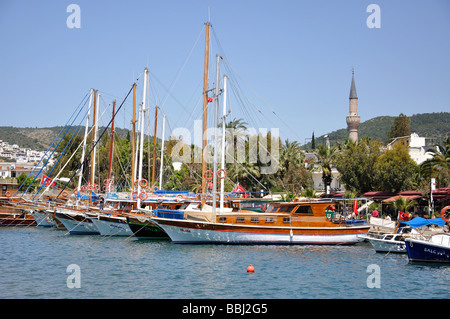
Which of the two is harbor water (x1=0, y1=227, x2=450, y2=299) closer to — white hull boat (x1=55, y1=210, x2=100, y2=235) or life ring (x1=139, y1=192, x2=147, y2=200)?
life ring (x1=139, y1=192, x2=147, y2=200)

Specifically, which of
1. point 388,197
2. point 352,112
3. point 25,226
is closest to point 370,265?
point 388,197

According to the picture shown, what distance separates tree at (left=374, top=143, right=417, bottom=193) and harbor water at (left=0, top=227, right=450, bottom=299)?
17083 millimetres

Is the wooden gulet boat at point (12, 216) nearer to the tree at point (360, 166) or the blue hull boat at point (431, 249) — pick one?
the tree at point (360, 166)

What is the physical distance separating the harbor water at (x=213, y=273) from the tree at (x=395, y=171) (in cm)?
1708

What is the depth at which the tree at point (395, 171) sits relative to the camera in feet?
173

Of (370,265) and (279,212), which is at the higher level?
(279,212)

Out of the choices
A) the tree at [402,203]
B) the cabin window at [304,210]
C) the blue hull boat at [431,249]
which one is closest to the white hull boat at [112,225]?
the cabin window at [304,210]

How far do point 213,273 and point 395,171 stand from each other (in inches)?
1274

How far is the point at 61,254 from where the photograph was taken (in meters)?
33.4

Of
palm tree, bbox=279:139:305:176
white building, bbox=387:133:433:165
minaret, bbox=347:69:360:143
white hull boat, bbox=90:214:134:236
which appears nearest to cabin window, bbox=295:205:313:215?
white hull boat, bbox=90:214:134:236
